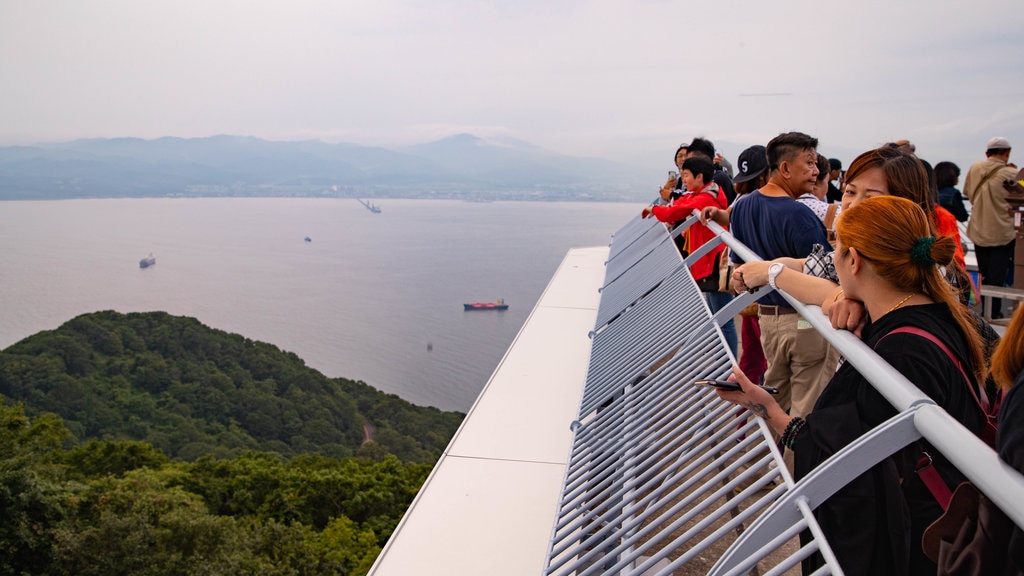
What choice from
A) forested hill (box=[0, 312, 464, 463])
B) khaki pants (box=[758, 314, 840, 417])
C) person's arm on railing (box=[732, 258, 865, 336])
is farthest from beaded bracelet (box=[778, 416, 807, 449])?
forested hill (box=[0, 312, 464, 463])

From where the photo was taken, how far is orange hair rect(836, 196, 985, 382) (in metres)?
1.83

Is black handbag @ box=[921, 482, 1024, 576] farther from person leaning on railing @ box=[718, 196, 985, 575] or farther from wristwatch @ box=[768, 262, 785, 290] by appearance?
wristwatch @ box=[768, 262, 785, 290]

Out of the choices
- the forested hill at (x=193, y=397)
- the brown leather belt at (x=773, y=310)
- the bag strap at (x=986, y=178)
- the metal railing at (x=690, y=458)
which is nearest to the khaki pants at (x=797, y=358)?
the brown leather belt at (x=773, y=310)

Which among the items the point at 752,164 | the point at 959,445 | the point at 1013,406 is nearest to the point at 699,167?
the point at 752,164

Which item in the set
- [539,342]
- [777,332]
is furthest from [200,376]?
[777,332]

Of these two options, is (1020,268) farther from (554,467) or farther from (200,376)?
(200,376)

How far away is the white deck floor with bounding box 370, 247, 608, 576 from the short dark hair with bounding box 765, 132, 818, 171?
79.9 inches

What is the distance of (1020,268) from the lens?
7.34 metres

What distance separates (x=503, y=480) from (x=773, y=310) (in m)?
1.88

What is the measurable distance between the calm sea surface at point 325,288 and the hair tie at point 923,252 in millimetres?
88700

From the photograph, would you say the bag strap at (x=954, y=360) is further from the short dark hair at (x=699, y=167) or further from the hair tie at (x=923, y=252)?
the short dark hair at (x=699, y=167)

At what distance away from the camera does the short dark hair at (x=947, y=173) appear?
745 centimetres

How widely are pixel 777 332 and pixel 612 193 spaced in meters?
146

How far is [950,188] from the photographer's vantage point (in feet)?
24.8
